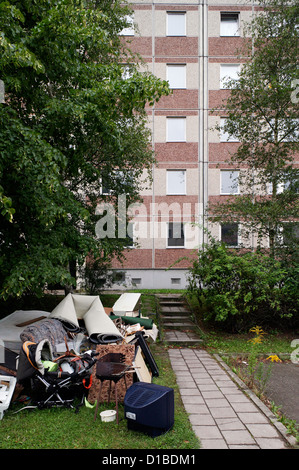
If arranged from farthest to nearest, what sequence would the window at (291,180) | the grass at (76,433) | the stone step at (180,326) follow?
the window at (291,180) → the stone step at (180,326) → the grass at (76,433)

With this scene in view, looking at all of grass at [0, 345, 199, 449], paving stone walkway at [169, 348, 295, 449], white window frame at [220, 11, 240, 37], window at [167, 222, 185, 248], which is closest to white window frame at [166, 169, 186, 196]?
window at [167, 222, 185, 248]

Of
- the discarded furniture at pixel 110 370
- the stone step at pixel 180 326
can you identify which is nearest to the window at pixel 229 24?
the stone step at pixel 180 326

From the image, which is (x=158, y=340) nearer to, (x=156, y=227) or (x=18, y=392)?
(x=18, y=392)

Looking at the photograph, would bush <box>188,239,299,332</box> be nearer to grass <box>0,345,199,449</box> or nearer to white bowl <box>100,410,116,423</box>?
grass <box>0,345,199,449</box>

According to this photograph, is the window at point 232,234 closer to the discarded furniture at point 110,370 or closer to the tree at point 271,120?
the tree at point 271,120

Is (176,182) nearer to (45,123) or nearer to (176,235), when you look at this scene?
(176,235)

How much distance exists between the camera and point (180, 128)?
727 inches

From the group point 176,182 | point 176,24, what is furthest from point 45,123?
point 176,24

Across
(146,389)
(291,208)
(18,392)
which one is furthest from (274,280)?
(18,392)

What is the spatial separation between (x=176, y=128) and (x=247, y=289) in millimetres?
11740

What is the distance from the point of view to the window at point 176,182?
18.3m

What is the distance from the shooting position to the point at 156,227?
58.8 feet

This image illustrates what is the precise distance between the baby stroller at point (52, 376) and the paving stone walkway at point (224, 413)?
1647mm

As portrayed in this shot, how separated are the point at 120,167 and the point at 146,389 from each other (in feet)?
24.4
